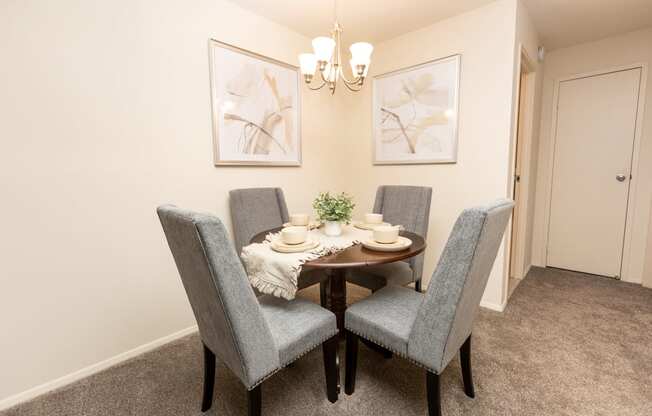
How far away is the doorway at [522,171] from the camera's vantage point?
9.25 ft

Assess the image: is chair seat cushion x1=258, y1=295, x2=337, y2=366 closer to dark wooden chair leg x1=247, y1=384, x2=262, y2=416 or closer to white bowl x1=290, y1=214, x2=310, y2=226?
dark wooden chair leg x1=247, y1=384, x2=262, y2=416

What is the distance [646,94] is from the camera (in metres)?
2.72

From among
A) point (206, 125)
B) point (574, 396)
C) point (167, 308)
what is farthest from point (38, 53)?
point (574, 396)

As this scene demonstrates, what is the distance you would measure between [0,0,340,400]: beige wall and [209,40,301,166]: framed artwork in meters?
0.09

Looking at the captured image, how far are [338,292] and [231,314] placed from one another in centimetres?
75

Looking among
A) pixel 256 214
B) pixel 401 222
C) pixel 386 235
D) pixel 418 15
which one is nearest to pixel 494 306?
pixel 401 222

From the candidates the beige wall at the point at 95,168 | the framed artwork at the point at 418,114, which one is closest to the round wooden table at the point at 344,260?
the beige wall at the point at 95,168

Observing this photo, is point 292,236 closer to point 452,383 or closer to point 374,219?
point 374,219

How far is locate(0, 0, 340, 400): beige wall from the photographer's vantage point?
1416mm

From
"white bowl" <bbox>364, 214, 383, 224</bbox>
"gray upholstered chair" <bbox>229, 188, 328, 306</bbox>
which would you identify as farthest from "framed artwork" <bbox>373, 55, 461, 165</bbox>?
"gray upholstered chair" <bbox>229, 188, 328, 306</bbox>

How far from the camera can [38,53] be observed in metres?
1.43

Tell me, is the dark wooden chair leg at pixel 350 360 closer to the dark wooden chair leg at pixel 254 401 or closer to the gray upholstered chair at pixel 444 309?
the gray upholstered chair at pixel 444 309

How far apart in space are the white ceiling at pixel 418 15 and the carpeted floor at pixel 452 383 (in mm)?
2350

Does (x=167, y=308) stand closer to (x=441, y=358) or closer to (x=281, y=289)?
(x=281, y=289)
